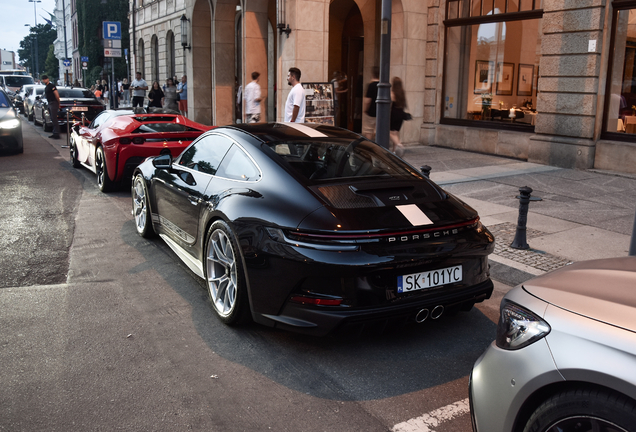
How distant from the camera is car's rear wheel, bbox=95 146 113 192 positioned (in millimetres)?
9938

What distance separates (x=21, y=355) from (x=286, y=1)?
1324 cm

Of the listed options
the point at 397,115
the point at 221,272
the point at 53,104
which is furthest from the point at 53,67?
the point at 221,272

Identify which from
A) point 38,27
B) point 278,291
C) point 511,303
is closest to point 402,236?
point 278,291

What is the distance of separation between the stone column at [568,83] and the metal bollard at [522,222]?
6.64 meters

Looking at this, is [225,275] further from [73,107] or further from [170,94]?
Result: [170,94]

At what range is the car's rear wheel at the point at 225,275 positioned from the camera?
13.7 feet

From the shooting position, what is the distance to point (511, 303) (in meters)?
2.60

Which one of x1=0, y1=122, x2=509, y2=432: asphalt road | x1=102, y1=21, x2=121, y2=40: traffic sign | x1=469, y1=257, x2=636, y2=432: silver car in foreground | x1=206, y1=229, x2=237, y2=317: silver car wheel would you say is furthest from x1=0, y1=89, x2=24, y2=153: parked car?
x1=469, y1=257, x2=636, y2=432: silver car in foreground

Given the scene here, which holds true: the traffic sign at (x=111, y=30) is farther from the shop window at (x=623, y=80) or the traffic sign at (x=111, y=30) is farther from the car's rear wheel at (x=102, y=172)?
the shop window at (x=623, y=80)

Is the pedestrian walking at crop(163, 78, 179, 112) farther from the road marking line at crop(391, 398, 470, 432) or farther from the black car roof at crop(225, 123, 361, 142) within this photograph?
the road marking line at crop(391, 398, 470, 432)

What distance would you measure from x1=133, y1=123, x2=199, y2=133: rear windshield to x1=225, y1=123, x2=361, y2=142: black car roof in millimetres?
5024

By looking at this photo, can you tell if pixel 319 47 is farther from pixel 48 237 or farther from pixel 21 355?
pixel 21 355

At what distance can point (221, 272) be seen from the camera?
462 cm

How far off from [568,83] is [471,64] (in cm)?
392
